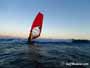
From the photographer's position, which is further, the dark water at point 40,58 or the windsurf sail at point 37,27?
the windsurf sail at point 37,27

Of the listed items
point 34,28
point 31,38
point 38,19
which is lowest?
point 31,38

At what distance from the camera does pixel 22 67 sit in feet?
38.9

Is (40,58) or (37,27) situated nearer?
(40,58)

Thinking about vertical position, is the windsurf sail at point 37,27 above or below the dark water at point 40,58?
above

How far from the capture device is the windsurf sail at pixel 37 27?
3123cm

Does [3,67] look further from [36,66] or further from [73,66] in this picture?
[73,66]

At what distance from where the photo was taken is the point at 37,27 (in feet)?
105

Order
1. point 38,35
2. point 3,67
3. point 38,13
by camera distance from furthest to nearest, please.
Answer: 1. point 38,35
2. point 38,13
3. point 3,67

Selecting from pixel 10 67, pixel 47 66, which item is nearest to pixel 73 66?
pixel 47 66

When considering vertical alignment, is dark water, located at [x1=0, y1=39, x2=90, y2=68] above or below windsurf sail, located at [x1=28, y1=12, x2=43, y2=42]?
below

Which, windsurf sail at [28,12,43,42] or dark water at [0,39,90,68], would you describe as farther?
windsurf sail at [28,12,43,42]

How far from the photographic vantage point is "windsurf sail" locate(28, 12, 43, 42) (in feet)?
102

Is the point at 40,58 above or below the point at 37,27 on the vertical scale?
below

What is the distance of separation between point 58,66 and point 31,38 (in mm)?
21134
